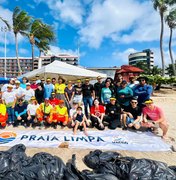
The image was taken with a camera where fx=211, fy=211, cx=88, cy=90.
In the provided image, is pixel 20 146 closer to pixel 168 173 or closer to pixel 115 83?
pixel 168 173

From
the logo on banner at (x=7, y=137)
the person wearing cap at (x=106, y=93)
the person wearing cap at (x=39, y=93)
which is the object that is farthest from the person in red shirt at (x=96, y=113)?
the logo on banner at (x=7, y=137)

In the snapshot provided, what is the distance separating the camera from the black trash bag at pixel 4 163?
3464mm

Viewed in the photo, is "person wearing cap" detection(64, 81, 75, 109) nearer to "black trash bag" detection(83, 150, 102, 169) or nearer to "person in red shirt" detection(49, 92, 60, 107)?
"person in red shirt" detection(49, 92, 60, 107)

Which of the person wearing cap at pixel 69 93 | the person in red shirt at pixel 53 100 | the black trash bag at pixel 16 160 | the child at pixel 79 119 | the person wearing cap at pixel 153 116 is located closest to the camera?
the black trash bag at pixel 16 160

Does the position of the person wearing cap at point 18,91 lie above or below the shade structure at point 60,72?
below

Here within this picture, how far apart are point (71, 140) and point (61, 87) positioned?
2925 millimetres

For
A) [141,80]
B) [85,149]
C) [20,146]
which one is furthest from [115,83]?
[20,146]

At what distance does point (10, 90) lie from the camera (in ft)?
24.0

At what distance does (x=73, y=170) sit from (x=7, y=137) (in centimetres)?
331

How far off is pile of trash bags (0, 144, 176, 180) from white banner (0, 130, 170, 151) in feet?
4.95

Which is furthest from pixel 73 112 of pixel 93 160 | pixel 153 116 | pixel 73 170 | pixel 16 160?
pixel 73 170

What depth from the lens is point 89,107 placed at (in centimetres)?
771

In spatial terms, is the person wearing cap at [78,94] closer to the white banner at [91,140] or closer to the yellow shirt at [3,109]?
the white banner at [91,140]

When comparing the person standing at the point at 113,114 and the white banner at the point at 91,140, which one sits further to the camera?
the person standing at the point at 113,114
